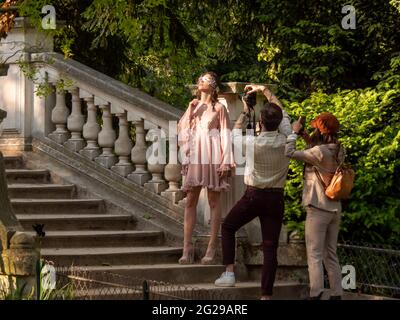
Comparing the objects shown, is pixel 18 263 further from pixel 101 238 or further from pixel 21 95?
pixel 21 95

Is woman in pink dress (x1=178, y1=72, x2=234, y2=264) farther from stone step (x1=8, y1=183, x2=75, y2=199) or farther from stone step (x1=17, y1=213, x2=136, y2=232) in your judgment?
stone step (x1=8, y1=183, x2=75, y2=199)

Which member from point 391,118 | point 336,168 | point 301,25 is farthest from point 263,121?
point 301,25

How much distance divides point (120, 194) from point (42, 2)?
2.13 m

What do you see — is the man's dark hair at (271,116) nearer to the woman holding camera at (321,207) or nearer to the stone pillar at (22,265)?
the woman holding camera at (321,207)

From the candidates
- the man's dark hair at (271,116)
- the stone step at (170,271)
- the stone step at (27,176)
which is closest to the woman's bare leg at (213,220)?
the stone step at (170,271)

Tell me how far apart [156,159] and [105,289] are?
241 cm

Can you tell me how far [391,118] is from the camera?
15.4 metres

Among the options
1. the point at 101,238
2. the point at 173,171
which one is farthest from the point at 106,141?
the point at 101,238

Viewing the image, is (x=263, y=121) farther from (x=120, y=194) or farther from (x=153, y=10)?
(x=153, y=10)

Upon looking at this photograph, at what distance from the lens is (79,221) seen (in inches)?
511

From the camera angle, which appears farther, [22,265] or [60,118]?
[60,118]

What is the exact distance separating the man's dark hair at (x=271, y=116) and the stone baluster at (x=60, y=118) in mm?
3306

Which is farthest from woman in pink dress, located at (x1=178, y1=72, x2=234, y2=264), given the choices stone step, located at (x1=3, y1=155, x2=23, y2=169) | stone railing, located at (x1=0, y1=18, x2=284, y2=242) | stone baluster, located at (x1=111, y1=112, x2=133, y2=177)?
stone step, located at (x1=3, y1=155, x2=23, y2=169)
